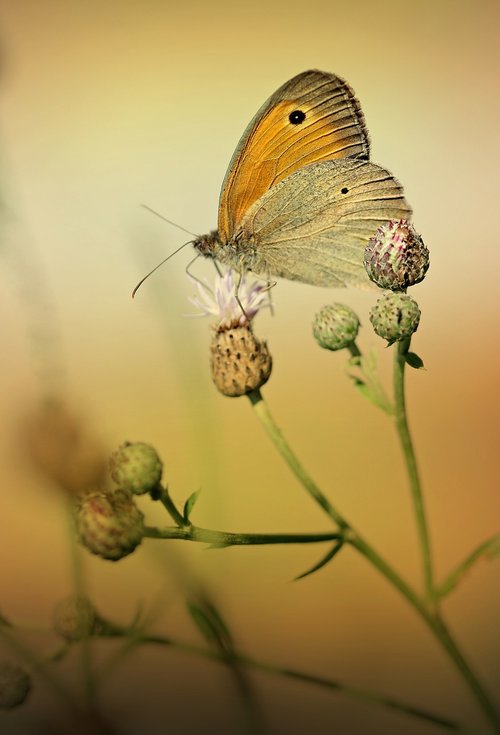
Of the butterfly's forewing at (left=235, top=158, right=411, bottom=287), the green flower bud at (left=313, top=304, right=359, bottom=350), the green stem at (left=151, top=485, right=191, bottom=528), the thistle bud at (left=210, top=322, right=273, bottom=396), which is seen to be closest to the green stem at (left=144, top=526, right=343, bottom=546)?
the green stem at (left=151, top=485, right=191, bottom=528)

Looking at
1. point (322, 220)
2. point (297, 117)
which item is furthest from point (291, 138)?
point (322, 220)

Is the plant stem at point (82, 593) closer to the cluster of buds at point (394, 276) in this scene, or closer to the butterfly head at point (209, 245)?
the cluster of buds at point (394, 276)

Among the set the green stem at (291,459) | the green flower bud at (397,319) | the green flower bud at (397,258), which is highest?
the green flower bud at (397,258)

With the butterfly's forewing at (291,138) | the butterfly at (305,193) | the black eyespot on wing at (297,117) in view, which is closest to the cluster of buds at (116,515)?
the butterfly at (305,193)

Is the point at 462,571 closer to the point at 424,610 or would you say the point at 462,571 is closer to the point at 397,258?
the point at 424,610

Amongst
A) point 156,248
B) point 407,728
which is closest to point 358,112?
point 156,248

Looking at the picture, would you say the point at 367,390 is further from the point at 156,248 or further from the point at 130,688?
the point at 130,688

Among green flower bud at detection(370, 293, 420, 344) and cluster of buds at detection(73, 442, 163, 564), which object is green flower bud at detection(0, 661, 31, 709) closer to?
cluster of buds at detection(73, 442, 163, 564)
